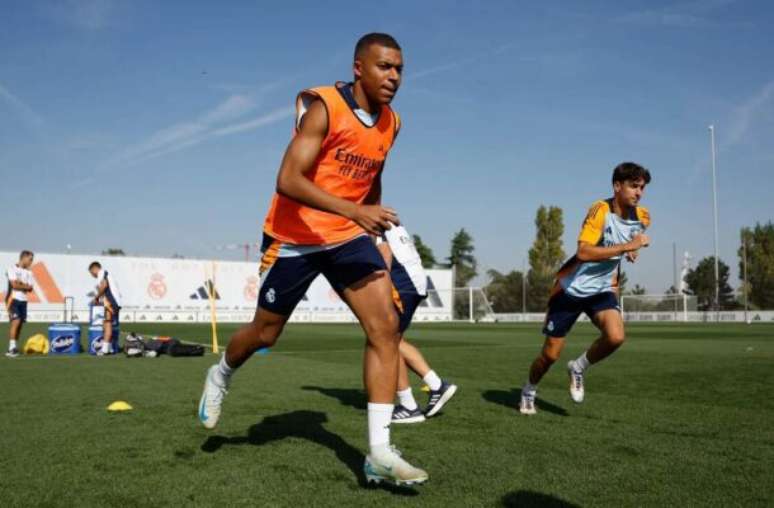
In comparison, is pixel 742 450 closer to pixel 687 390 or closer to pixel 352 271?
pixel 352 271

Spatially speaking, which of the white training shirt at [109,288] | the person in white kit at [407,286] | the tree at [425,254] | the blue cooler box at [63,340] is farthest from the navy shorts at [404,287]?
the tree at [425,254]

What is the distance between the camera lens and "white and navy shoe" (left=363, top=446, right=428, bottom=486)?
3.48 metres

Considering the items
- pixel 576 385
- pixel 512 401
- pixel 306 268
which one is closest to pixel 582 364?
pixel 576 385

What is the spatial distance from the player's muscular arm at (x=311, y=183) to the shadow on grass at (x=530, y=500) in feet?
4.79

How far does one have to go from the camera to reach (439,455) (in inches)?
175

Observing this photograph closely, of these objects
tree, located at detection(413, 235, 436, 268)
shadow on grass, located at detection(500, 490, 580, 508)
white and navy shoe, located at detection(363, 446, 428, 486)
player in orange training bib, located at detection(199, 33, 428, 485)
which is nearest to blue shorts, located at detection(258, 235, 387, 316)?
player in orange training bib, located at detection(199, 33, 428, 485)

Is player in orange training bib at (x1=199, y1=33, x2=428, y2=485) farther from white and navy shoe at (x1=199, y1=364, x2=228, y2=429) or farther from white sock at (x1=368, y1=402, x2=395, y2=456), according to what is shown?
white and navy shoe at (x1=199, y1=364, x2=228, y2=429)

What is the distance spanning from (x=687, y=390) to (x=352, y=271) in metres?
5.55

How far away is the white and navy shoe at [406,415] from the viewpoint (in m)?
5.88

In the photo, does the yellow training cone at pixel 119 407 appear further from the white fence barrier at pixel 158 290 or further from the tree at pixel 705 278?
the tree at pixel 705 278

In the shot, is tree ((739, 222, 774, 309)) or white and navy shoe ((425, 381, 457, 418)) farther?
tree ((739, 222, 774, 309))

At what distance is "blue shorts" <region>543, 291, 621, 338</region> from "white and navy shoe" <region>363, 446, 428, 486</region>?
308cm

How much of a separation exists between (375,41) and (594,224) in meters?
3.02

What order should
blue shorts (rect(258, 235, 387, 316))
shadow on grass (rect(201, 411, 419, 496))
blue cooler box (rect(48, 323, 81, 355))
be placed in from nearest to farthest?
blue shorts (rect(258, 235, 387, 316))
shadow on grass (rect(201, 411, 419, 496))
blue cooler box (rect(48, 323, 81, 355))
